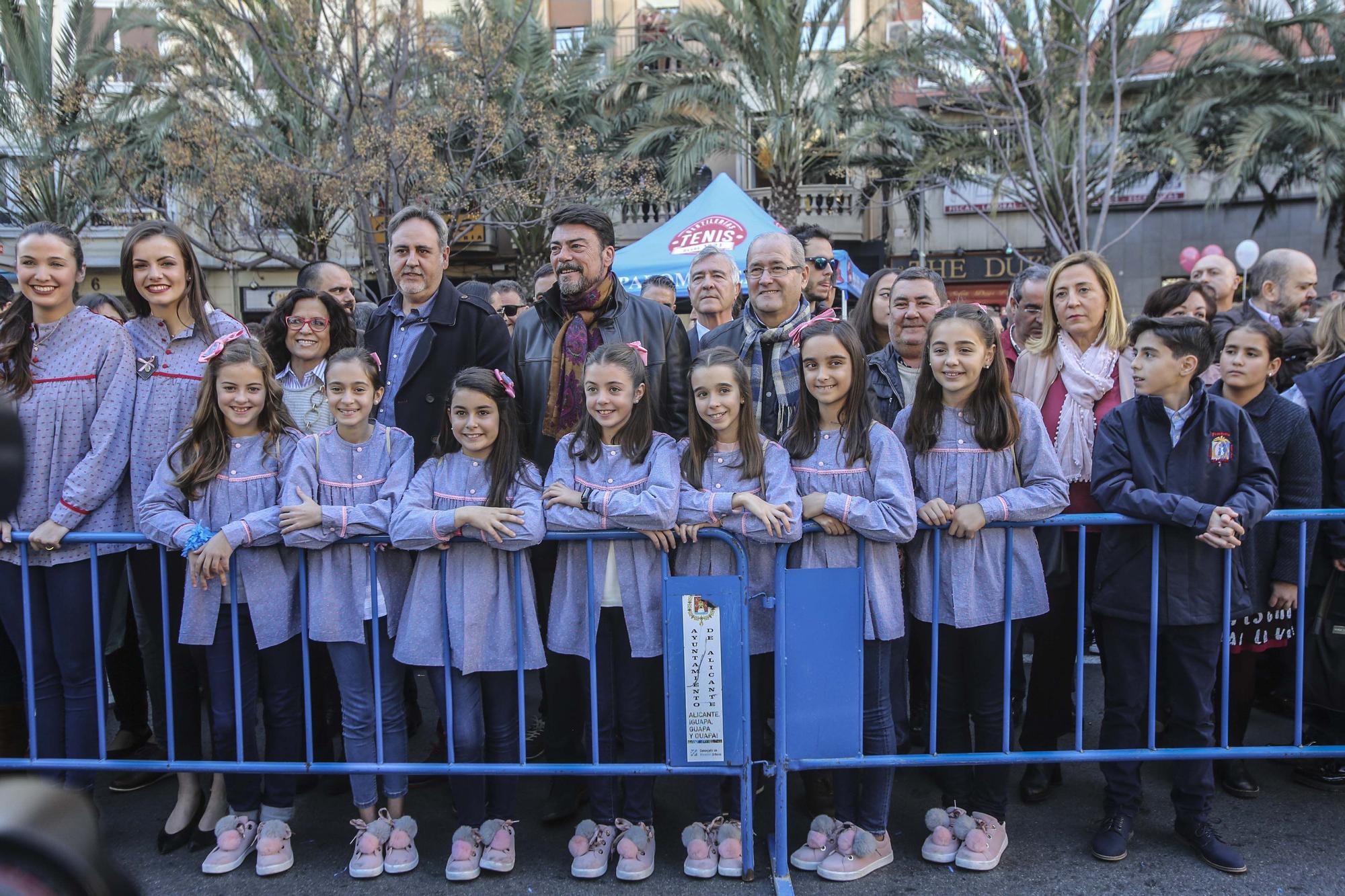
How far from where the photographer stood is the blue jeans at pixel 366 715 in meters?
3.51

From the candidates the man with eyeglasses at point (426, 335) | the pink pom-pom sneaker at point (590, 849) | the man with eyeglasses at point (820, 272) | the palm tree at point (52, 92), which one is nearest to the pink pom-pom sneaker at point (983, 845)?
the pink pom-pom sneaker at point (590, 849)

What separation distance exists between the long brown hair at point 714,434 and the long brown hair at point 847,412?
17cm

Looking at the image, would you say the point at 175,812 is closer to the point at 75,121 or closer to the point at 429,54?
the point at 429,54

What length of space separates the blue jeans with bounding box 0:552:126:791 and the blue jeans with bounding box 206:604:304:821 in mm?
489

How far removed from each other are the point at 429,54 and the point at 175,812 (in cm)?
1271

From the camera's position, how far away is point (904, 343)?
4.39 metres

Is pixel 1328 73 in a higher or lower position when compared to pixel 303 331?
higher

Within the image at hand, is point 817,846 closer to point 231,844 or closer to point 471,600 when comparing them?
point 471,600

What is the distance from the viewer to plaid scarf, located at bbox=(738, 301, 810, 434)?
3936mm

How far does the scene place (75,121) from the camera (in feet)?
54.5

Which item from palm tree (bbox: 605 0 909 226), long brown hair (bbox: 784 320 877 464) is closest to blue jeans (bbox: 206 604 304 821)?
long brown hair (bbox: 784 320 877 464)

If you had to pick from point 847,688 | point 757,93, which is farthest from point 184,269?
point 757,93

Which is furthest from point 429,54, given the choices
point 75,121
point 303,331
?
point 303,331

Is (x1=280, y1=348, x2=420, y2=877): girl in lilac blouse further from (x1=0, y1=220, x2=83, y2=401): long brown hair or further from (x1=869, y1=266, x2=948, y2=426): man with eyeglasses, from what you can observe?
(x1=869, y1=266, x2=948, y2=426): man with eyeglasses
